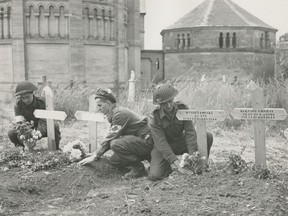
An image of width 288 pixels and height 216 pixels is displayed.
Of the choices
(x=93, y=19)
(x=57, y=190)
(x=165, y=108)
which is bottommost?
(x=57, y=190)

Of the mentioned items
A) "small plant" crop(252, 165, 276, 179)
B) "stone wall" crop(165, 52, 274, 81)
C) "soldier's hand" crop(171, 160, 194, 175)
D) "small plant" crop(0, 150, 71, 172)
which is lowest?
"small plant" crop(0, 150, 71, 172)

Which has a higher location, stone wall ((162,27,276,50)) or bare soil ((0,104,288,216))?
stone wall ((162,27,276,50))

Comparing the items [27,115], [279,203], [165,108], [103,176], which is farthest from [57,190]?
[279,203]

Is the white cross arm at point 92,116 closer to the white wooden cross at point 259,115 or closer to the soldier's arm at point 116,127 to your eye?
the soldier's arm at point 116,127

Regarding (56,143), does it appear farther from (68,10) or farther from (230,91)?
(68,10)

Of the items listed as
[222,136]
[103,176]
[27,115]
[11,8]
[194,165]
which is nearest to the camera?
[194,165]

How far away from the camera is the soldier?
7.25 m

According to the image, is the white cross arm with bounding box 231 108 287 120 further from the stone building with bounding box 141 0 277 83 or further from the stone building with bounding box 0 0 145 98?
the stone building with bounding box 141 0 277 83

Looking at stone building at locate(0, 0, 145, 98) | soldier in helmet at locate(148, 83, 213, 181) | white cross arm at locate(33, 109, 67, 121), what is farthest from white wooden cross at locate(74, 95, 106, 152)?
stone building at locate(0, 0, 145, 98)

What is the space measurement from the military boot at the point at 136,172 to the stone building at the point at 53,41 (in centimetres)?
2023

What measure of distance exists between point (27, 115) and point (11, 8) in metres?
19.8

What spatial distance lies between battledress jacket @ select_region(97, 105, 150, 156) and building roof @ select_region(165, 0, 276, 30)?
106ft

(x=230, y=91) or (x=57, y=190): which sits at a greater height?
(x=230, y=91)

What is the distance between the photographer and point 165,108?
22.5 feet
